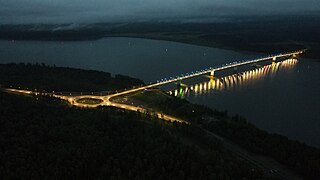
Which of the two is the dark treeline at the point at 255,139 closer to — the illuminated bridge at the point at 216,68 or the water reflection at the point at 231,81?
the water reflection at the point at 231,81

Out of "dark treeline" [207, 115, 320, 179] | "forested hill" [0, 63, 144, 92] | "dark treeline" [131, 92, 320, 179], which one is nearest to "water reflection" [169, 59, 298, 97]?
"forested hill" [0, 63, 144, 92]

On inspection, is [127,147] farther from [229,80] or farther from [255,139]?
[229,80]

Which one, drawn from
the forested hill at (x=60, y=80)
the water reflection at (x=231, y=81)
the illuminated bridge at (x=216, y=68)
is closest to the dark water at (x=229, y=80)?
the water reflection at (x=231, y=81)

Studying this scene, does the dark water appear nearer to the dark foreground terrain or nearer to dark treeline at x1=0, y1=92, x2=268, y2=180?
the dark foreground terrain

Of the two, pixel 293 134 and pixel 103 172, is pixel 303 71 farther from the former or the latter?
pixel 103 172

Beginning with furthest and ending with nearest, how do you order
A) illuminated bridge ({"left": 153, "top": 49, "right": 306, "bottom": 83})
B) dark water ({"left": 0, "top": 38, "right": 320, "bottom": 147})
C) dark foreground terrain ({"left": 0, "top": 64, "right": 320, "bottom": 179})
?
1. illuminated bridge ({"left": 153, "top": 49, "right": 306, "bottom": 83})
2. dark water ({"left": 0, "top": 38, "right": 320, "bottom": 147})
3. dark foreground terrain ({"left": 0, "top": 64, "right": 320, "bottom": 179})

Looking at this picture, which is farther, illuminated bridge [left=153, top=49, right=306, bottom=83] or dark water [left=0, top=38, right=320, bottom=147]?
illuminated bridge [left=153, top=49, right=306, bottom=83]
